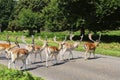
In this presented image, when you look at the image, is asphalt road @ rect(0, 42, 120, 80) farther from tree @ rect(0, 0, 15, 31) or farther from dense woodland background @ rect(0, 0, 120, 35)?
tree @ rect(0, 0, 15, 31)

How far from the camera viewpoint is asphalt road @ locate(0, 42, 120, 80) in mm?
15731

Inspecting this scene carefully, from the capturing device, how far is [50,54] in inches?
781

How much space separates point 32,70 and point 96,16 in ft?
72.0

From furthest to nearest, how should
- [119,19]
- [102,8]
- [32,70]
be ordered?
[119,19] → [102,8] → [32,70]

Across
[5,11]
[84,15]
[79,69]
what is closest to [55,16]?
[84,15]

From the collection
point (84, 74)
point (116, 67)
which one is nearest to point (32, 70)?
point (84, 74)

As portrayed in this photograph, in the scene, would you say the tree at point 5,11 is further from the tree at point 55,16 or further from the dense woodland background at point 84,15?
the dense woodland background at point 84,15

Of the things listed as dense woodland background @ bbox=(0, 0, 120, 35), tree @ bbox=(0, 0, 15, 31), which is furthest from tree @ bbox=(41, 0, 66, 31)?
tree @ bbox=(0, 0, 15, 31)

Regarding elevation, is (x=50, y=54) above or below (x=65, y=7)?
below

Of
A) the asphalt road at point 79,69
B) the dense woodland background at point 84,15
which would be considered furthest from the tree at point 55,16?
the asphalt road at point 79,69

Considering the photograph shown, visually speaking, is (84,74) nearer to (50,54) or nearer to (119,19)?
(50,54)

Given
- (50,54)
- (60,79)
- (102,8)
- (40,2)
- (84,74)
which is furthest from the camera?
(40,2)

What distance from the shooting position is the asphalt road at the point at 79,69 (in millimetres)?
15731

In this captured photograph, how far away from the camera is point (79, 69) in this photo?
17.9 meters
